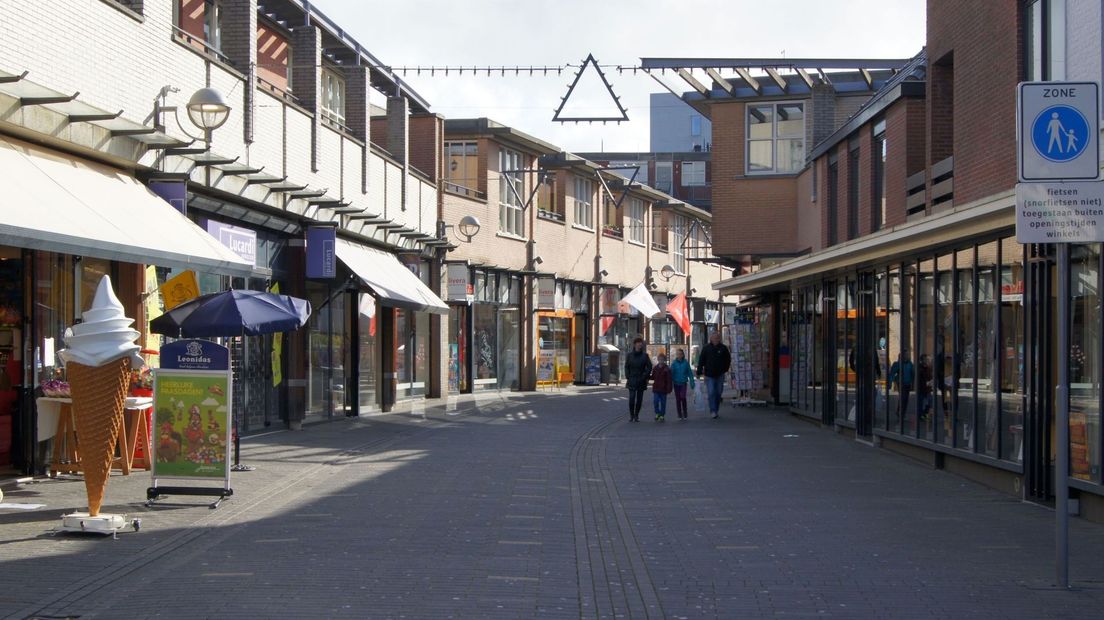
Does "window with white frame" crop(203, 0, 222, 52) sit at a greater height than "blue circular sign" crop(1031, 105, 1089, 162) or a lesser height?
greater

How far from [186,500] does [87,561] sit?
11.4 ft

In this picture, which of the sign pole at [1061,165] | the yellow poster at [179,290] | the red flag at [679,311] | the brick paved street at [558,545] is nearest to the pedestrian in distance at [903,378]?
the brick paved street at [558,545]

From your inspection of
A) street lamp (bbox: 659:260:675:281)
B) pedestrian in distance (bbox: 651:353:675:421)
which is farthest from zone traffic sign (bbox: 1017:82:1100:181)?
street lamp (bbox: 659:260:675:281)

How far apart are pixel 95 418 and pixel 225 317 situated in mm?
3293

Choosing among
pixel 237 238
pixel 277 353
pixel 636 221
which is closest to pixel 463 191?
pixel 277 353

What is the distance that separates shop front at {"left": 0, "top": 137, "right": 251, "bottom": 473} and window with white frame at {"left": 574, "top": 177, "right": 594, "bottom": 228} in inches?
1218

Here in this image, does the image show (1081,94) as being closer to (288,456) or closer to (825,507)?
(825,507)

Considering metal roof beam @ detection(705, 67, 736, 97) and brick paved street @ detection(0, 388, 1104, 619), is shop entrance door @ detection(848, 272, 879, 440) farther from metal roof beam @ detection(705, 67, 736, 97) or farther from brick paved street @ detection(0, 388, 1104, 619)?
metal roof beam @ detection(705, 67, 736, 97)

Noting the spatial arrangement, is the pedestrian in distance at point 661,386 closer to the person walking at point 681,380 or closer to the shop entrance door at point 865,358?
the person walking at point 681,380

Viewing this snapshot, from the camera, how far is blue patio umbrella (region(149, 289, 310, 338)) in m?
13.4

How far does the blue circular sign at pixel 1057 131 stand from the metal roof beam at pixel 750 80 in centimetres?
2167

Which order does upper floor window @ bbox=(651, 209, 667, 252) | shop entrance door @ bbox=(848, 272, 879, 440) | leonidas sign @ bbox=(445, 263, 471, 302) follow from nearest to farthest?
shop entrance door @ bbox=(848, 272, 879, 440) → leonidas sign @ bbox=(445, 263, 471, 302) → upper floor window @ bbox=(651, 209, 667, 252)

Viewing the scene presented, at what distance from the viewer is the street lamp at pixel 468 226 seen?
109ft

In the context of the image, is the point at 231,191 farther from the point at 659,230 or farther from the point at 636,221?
the point at 659,230
